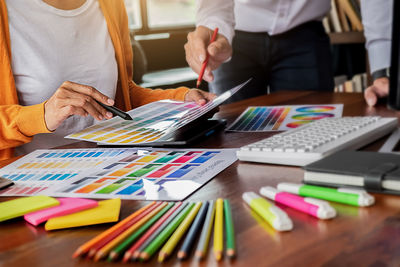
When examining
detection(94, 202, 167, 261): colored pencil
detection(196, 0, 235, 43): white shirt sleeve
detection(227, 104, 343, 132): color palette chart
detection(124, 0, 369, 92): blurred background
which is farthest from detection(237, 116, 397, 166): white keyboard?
detection(124, 0, 369, 92): blurred background

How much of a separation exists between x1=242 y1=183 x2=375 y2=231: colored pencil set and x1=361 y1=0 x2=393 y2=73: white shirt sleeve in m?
0.92

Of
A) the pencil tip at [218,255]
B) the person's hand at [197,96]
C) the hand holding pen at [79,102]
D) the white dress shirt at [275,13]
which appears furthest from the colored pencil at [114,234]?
the white dress shirt at [275,13]

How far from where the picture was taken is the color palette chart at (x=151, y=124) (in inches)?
39.4

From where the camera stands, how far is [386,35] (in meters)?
1.40

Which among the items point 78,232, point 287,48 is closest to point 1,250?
point 78,232

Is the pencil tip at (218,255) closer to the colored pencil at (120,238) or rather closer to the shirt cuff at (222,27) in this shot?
the colored pencil at (120,238)

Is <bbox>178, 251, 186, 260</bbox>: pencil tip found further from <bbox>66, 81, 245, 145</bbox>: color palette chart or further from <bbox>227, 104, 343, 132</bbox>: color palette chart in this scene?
<bbox>227, 104, 343, 132</bbox>: color palette chart

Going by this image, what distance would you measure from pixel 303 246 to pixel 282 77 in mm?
1387

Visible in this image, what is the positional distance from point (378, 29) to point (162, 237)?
3.80 ft

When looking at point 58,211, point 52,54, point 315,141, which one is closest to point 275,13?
point 52,54

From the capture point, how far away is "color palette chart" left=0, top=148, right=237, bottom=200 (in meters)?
0.70

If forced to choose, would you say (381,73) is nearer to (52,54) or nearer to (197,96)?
(197,96)

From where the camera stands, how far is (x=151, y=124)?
1.12 metres

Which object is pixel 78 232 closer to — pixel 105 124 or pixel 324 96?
pixel 105 124
